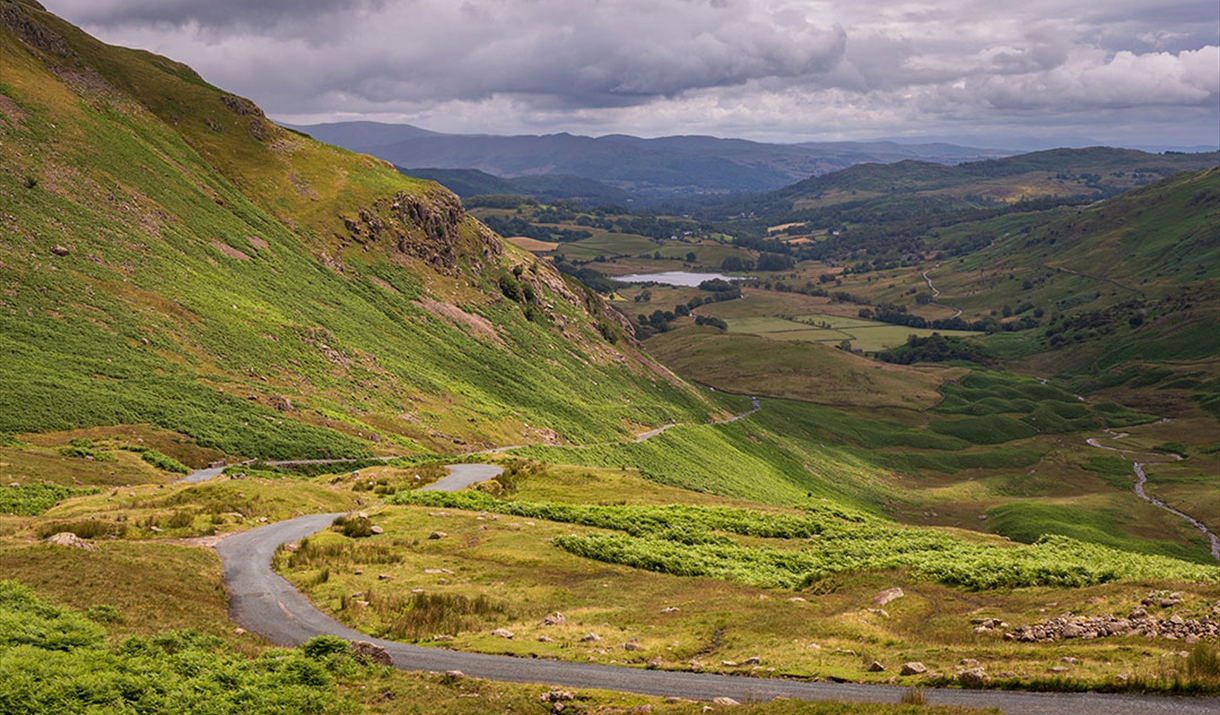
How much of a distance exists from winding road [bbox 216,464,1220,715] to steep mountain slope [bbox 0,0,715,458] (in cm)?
3741

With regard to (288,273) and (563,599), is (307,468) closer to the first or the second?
(563,599)

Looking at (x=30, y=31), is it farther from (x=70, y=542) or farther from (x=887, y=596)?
(x=887, y=596)

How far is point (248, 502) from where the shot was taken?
51312mm

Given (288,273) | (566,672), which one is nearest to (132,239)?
(288,273)

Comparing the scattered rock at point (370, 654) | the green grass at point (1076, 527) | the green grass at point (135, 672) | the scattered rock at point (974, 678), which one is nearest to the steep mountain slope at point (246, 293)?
the green grass at point (135, 672)

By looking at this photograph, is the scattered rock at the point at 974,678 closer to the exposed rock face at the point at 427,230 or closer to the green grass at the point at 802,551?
the green grass at the point at 802,551

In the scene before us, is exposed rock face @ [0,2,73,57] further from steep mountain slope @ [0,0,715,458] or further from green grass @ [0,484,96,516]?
green grass @ [0,484,96,516]

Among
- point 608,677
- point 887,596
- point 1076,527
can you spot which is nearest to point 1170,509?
point 1076,527

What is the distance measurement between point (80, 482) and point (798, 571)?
48.7 m

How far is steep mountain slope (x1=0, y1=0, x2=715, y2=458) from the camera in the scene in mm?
74000

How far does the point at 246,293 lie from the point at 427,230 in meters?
58.0

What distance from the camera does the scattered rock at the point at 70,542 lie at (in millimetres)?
34344

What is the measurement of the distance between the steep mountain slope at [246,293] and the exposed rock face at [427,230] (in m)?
0.47

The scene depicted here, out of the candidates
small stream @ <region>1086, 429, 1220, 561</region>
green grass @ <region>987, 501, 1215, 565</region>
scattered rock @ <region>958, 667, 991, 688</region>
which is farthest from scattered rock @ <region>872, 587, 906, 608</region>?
small stream @ <region>1086, 429, 1220, 561</region>
